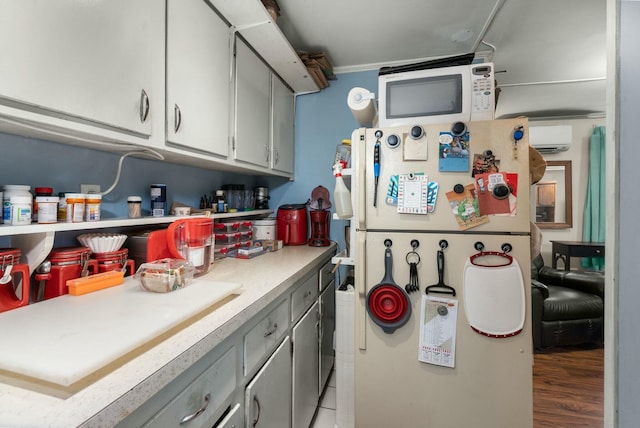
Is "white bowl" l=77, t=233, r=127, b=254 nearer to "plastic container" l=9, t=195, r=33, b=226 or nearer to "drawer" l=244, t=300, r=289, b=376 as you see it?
"plastic container" l=9, t=195, r=33, b=226

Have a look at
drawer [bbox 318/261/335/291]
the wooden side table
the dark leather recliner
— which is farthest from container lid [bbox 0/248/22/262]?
the wooden side table

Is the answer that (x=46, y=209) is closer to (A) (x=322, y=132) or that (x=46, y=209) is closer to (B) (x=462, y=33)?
(A) (x=322, y=132)

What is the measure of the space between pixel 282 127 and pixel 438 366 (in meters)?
1.84

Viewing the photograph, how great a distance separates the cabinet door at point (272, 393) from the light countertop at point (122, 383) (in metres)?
0.26

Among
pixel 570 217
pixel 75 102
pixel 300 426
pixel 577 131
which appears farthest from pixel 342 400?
pixel 577 131

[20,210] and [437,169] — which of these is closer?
[20,210]

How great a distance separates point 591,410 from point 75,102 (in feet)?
9.89

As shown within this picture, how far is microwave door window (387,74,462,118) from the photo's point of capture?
137cm

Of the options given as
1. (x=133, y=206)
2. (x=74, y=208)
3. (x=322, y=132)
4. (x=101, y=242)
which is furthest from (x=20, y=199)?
(x=322, y=132)

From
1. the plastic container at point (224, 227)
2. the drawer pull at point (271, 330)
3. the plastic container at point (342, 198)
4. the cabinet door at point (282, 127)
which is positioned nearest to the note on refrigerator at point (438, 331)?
the plastic container at point (342, 198)

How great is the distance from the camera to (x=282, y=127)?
221 centimetres

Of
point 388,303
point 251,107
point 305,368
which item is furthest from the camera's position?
point 251,107

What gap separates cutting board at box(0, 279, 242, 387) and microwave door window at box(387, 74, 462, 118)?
1.17 metres

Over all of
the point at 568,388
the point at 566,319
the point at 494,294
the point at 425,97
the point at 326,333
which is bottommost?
the point at 568,388
